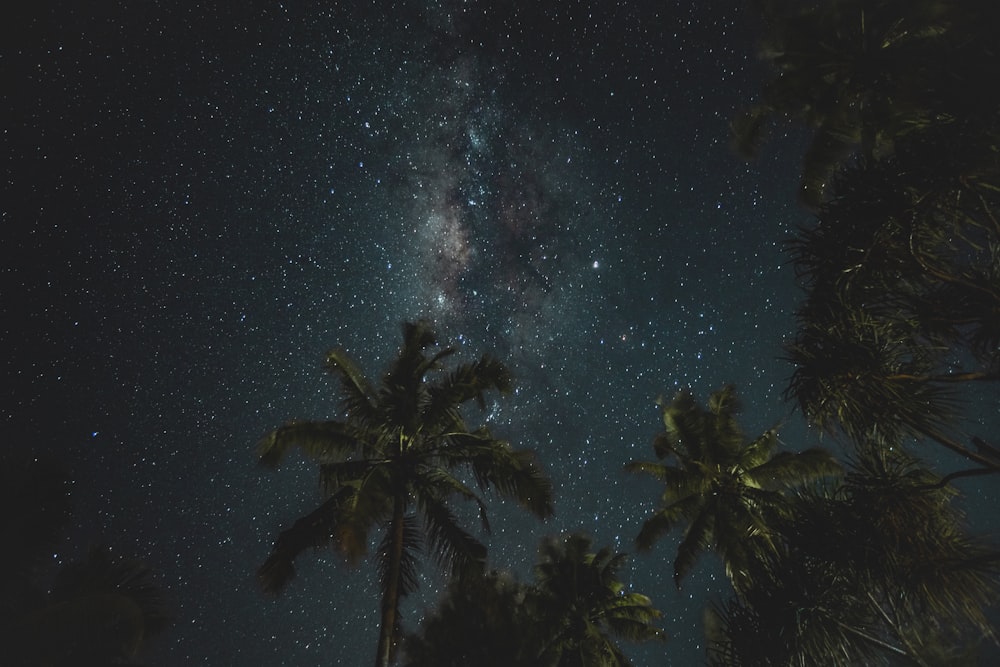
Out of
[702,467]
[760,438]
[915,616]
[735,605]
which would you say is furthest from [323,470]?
[760,438]

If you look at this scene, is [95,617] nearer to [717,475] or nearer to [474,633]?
[474,633]

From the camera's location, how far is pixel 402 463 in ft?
40.6

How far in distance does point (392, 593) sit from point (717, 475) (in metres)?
11.3

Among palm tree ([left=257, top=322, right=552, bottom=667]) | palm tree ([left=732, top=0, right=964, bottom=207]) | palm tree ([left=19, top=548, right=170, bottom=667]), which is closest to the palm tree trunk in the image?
palm tree ([left=257, top=322, right=552, bottom=667])

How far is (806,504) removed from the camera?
8.80 m

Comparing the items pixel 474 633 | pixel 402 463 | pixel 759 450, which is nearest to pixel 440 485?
pixel 402 463

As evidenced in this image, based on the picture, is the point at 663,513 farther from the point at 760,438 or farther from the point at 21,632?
the point at 21,632

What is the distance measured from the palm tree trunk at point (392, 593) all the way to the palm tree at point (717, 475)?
9764 mm

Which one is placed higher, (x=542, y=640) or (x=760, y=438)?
(x=760, y=438)

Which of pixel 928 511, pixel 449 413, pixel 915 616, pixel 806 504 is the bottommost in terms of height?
pixel 915 616

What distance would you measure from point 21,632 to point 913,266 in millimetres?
17483

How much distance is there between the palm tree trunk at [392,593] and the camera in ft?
35.0

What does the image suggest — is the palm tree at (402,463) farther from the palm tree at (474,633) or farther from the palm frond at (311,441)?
the palm tree at (474,633)

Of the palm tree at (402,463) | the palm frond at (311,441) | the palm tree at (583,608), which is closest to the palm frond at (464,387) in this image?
the palm tree at (402,463)
